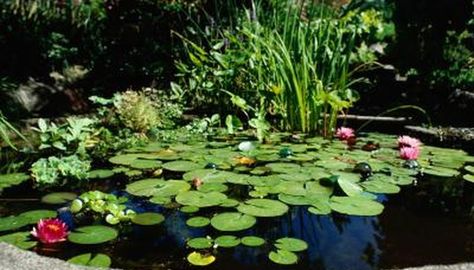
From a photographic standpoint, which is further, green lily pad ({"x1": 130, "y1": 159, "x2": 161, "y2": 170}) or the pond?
green lily pad ({"x1": 130, "y1": 159, "x2": 161, "y2": 170})

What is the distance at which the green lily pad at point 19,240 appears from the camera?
1.41m

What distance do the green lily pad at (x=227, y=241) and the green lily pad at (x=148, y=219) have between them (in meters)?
0.30

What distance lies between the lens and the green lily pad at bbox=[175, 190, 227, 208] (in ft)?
5.79

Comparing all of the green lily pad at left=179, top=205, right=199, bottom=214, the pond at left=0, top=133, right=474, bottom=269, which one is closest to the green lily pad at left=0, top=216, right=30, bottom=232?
the pond at left=0, top=133, right=474, bottom=269

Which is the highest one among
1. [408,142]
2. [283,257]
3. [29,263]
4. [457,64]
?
[457,64]

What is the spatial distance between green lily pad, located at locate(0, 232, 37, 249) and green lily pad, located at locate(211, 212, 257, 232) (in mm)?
615

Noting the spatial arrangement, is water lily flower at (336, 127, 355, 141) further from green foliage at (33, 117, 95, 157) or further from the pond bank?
the pond bank

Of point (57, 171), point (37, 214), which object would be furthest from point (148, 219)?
point (57, 171)

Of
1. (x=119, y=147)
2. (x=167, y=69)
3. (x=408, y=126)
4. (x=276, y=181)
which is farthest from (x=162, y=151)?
(x=167, y=69)

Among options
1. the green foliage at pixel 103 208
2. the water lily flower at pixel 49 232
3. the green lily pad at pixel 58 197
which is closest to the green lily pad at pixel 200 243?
the green foliage at pixel 103 208

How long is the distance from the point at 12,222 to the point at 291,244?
1022 millimetres

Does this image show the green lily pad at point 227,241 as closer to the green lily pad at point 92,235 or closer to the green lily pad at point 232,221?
the green lily pad at point 232,221

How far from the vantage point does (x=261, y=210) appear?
1697 mm

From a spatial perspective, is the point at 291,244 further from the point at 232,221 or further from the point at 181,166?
the point at 181,166
